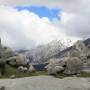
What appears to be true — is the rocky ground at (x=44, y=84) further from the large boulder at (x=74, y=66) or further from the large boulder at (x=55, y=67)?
the large boulder at (x=55, y=67)

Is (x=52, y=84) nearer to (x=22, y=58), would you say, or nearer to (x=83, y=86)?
(x=83, y=86)

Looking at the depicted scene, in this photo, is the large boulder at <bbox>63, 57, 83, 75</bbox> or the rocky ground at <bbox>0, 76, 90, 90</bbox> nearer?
the rocky ground at <bbox>0, 76, 90, 90</bbox>

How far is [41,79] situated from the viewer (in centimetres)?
4544

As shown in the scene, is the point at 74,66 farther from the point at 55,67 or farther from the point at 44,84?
the point at 44,84

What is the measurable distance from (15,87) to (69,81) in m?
8.80

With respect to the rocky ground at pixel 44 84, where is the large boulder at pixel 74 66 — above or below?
above

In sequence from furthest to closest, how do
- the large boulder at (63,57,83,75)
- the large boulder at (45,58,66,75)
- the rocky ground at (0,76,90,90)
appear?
the large boulder at (45,58,66,75) < the large boulder at (63,57,83,75) < the rocky ground at (0,76,90,90)

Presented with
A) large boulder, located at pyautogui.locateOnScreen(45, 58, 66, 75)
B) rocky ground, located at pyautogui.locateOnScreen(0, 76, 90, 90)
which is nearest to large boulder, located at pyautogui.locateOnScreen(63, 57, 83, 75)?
large boulder, located at pyautogui.locateOnScreen(45, 58, 66, 75)

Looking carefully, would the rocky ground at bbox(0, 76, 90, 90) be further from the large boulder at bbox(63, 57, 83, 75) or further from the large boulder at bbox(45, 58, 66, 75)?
Answer: the large boulder at bbox(45, 58, 66, 75)

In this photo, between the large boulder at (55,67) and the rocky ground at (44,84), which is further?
the large boulder at (55,67)

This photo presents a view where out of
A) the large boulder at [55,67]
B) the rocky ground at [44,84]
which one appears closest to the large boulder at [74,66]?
the large boulder at [55,67]

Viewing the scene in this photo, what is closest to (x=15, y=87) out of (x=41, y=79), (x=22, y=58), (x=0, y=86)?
(x=0, y=86)

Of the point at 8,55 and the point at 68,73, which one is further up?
the point at 8,55

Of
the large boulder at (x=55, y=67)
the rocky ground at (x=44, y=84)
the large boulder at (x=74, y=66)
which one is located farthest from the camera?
the large boulder at (x=55, y=67)
